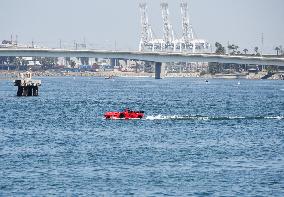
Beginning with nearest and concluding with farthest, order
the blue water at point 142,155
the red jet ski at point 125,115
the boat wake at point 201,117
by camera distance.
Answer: the blue water at point 142,155, the red jet ski at point 125,115, the boat wake at point 201,117

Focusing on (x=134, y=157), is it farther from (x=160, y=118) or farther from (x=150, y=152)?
(x=160, y=118)

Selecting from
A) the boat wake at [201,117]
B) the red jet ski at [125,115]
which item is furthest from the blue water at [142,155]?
the red jet ski at [125,115]

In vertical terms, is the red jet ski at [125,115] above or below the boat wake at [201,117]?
above

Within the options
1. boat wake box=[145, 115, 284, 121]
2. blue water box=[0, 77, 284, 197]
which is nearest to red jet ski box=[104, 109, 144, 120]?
blue water box=[0, 77, 284, 197]

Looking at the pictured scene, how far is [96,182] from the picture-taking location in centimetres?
6106

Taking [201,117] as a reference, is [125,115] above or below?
above

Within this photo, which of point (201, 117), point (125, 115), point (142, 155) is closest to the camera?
point (142, 155)

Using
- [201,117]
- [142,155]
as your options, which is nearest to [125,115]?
[201,117]

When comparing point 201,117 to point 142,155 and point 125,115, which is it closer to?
point 125,115

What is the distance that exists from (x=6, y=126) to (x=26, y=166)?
121 ft

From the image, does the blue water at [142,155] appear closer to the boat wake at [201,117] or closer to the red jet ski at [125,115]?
the boat wake at [201,117]

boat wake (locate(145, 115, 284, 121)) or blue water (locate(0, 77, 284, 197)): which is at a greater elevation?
blue water (locate(0, 77, 284, 197))

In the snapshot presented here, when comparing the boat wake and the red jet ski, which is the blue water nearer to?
the boat wake

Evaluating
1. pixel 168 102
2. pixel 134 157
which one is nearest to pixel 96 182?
pixel 134 157
